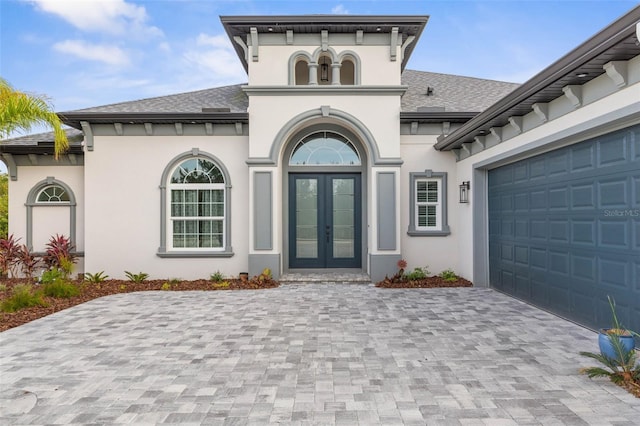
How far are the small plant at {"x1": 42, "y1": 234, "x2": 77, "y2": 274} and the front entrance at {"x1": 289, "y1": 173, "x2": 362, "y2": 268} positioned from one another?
18.5 feet

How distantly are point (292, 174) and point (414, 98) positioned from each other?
4.22 metres

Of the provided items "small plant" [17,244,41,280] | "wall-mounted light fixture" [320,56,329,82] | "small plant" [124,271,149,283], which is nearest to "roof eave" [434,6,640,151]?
"wall-mounted light fixture" [320,56,329,82]

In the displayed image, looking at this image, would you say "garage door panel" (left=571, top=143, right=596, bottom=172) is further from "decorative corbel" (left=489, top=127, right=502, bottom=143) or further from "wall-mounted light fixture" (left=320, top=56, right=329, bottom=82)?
"wall-mounted light fixture" (left=320, top=56, right=329, bottom=82)

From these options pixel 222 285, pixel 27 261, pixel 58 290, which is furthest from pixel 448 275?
pixel 27 261

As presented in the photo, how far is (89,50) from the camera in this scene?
43.5 feet

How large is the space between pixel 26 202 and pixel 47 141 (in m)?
1.75

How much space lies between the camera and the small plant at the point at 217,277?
28.7 feet

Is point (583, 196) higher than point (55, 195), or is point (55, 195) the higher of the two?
point (55, 195)

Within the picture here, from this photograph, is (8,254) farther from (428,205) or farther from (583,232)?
(583,232)

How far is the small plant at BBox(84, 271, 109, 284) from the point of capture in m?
8.70

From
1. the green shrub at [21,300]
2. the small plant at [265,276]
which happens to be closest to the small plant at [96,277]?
the green shrub at [21,300]

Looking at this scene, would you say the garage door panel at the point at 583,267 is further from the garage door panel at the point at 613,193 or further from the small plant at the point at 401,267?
the small plant at the point at 401,267

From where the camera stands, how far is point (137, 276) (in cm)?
875

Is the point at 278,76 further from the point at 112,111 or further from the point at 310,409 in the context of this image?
the point at 310,409
